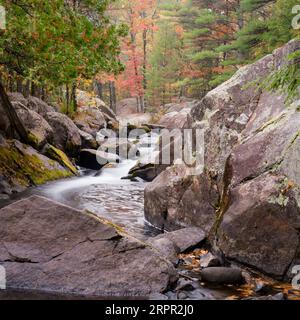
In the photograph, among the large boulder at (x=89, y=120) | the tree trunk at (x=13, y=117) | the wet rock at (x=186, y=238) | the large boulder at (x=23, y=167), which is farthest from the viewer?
the large boulder at (x=89, y=120)

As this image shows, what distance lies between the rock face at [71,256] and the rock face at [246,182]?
1358 mm

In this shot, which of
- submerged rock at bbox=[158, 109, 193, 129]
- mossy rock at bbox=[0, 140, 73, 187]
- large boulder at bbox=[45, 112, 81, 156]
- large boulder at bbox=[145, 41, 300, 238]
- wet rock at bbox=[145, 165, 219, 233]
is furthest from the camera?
large boulder at bbox=[45, 112, 81, 156]

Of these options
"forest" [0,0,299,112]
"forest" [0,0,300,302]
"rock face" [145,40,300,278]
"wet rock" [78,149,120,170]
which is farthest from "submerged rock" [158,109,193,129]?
"wet rock" [78,149,120,170]

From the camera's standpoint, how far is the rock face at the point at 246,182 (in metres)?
5.52

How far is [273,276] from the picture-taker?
546 cm

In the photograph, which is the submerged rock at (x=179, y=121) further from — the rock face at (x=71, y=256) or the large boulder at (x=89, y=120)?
the large boulder at (x=89, y=120)

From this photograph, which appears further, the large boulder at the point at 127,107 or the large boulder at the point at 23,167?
the large boulder at the point at 127,107

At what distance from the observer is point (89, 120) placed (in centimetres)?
2406

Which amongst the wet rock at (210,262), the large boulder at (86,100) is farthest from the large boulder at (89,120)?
the wet rock at (210,262)

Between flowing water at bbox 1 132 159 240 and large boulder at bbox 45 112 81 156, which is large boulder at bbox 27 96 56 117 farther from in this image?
flowing water at bbox 1 132 159 240

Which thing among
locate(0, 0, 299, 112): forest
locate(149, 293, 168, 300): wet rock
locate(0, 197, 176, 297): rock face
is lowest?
locate(149, 293, 168, 300): wet rock

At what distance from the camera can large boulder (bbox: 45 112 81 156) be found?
16547 millimetres

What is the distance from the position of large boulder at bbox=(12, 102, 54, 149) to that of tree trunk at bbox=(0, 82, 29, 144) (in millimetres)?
357
